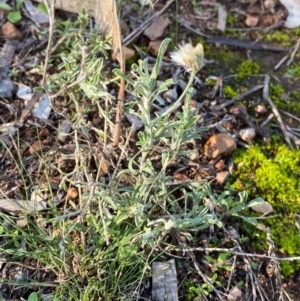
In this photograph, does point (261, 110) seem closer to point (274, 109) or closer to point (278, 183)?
point (274, 109)

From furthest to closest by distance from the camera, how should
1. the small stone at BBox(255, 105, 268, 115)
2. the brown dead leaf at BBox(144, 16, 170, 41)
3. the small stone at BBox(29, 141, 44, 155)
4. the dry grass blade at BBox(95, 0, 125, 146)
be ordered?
the brown dead leaf at BBox(144, 16, 170, 41) → the small stone at BBox(255, 105, 268, 115) → the small stone at BBox(29, 141, 44, 155) → the dry grass blade at BBox(95, 0, 125, 146)

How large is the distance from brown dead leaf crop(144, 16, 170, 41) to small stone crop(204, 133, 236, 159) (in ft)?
2.05

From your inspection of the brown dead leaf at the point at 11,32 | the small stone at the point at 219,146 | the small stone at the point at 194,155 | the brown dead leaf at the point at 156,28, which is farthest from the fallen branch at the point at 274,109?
the brown dead leaf at the point at 11,32

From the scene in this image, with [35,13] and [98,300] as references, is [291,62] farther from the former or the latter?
[98,300]

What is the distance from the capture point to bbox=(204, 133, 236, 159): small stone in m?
2.19

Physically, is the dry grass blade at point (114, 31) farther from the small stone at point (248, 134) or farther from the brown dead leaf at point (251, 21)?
the brown dead leaf at point (251, 21)

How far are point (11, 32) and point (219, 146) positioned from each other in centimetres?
109

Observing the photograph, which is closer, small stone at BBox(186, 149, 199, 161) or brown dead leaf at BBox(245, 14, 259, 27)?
small stone at BBox(186, 149, 199, 161)

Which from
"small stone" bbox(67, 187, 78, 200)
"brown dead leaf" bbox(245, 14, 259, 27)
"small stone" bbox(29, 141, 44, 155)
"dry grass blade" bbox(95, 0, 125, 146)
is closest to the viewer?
"dry grass blade" bbox(95, 0, 125, 146)

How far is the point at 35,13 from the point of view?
8.43 feet

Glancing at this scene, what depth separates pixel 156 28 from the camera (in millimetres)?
2566

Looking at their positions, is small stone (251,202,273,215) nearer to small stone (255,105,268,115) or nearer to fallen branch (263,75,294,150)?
fallen branch (263,75,294,150)

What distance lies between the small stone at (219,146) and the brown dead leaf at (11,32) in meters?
1.00

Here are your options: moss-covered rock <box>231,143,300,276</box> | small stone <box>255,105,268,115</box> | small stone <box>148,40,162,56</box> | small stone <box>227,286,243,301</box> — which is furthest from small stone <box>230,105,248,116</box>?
A: small stone <box>227,286,243,301</box>
